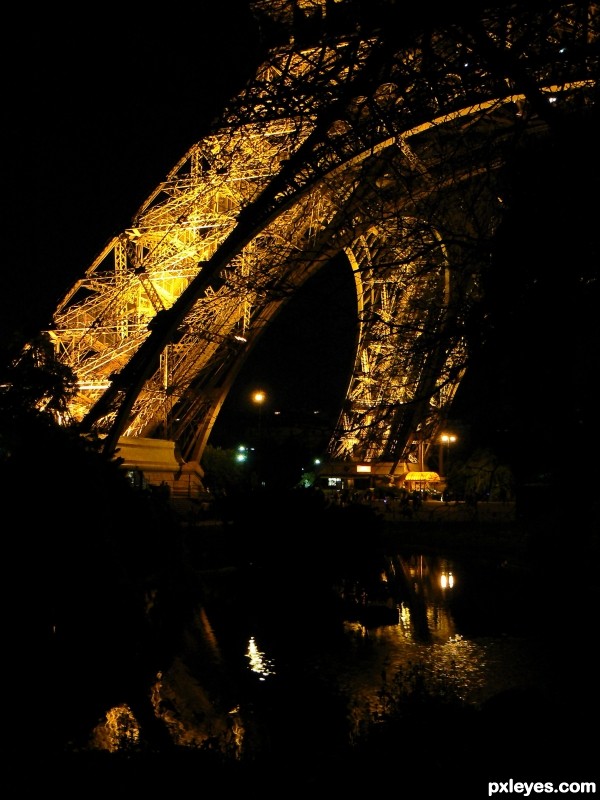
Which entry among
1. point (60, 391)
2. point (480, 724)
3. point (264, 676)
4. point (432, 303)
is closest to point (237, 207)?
point (60, 391)

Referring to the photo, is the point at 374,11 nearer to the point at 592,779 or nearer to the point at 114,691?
the point at 592,779

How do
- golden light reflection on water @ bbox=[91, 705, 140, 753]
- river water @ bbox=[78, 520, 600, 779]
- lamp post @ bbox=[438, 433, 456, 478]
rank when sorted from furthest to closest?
lamp post @ bbox=[438, 433, 456, 478] → golden light reflection on water @ bbox=[91, 705, 140, 753] → river water @ bbox=[78, 520, 600, 779]

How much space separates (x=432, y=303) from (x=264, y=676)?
6.92 m

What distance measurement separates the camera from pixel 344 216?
7.37 m

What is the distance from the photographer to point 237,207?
30.8 metres

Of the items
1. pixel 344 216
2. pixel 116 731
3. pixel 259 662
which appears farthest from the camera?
pixel 259 662

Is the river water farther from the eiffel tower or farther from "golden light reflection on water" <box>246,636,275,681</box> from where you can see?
the eiffel tower

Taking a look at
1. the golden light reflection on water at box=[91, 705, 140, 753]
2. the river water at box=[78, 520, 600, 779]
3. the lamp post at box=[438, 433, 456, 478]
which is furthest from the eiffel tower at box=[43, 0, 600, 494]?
the golden light reflection on water at box=[91, 705, 140, 753]

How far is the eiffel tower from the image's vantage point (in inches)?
256

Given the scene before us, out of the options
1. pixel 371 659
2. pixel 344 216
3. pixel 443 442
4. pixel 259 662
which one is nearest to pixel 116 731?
pixel 259 662

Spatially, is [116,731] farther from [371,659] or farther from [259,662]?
[371,659]

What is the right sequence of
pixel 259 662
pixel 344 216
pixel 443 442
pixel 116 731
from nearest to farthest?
pixel 344 216 → pixel 116 731 → pixel 259 662 → pixel 443 442

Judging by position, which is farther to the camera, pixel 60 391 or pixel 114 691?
pixel 60 391

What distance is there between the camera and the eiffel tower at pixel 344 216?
6.51 m
